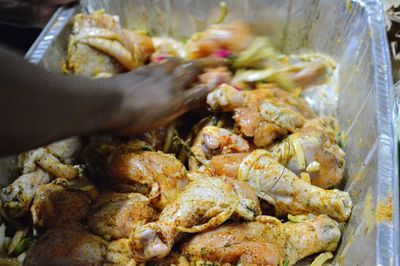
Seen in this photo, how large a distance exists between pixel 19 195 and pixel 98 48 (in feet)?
4.28

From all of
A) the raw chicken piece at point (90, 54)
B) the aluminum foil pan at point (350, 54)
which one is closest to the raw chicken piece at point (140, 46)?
the raw chicken piece at point (90, 54)

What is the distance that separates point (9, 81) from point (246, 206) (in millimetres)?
1302

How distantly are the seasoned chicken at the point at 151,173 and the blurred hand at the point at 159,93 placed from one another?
0.17m

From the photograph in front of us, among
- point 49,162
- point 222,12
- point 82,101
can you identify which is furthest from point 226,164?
point 222,12

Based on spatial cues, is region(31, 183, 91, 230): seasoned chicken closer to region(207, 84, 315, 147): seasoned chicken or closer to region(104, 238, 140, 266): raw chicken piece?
region(104, 238, 140, 266): raw chicken piece

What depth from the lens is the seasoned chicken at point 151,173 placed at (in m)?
2.43

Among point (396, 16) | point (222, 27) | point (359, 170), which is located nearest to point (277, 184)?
point (359, 170)

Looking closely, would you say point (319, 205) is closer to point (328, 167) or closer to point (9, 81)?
point (328, 167)

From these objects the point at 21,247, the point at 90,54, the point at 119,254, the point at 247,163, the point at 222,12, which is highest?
the point at 222,12

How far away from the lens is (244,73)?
3.31 m

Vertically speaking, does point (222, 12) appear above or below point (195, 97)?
above

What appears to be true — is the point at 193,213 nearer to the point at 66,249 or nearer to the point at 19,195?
the point at 66,249

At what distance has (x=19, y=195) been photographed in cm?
244

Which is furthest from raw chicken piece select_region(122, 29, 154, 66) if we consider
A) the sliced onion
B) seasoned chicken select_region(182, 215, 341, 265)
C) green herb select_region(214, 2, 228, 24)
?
seasoned chicken select_region(182, 215, 341, 265)
